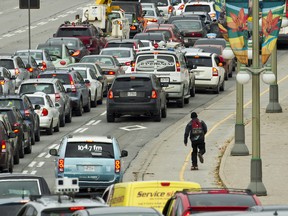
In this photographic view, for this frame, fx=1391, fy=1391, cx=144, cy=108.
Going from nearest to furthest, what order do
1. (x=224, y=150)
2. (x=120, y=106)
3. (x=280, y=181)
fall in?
1. (x=280, y=181)
2. (x=224, y=150)
3. (x=120, y=106)

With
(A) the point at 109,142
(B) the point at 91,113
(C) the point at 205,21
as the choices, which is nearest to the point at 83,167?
(A) the point at 109,142

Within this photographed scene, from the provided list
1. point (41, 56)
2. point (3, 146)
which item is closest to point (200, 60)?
point (41, 56)

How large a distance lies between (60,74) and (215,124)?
21.5 feet

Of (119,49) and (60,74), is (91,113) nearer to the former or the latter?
(60,74)

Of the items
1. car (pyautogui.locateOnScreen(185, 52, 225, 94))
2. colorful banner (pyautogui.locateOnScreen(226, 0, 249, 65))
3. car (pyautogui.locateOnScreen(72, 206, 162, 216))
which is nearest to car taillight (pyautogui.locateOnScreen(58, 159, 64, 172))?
colorful banner (pyautogui.locateOnScreen(226, 0, 249, 65))

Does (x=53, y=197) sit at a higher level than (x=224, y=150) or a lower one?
higher

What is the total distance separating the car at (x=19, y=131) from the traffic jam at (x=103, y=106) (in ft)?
0.10

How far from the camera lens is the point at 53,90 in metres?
44.5

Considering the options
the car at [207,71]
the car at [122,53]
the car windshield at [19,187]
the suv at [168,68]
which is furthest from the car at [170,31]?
the car windshield at [19,187]

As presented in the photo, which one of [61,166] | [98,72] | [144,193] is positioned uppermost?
Result: [144,193]

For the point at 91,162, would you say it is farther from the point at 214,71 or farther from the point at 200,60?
the point at 200,60

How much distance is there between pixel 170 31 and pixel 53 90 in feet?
70.2

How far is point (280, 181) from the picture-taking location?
104 ft

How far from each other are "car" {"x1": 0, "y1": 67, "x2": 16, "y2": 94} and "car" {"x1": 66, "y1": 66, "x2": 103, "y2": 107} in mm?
2661
